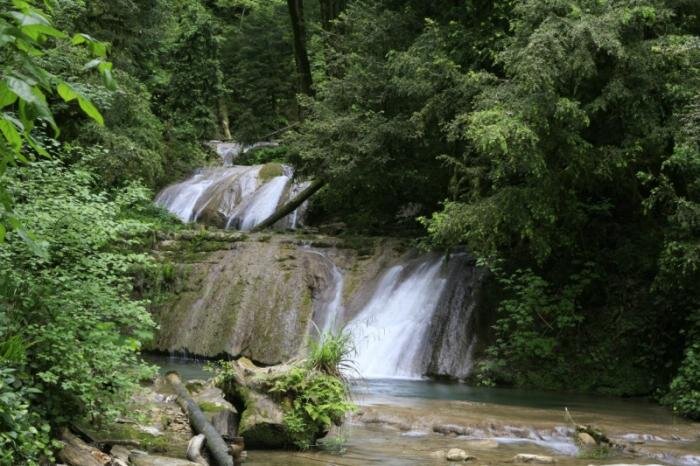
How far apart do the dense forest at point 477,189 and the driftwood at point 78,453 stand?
0.51ft

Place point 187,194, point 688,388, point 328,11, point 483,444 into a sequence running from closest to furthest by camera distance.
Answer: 1. point 483,444
2. point 688,388
3. point 187,194
4. point 328,11

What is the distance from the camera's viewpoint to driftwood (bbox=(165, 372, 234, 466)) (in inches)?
264

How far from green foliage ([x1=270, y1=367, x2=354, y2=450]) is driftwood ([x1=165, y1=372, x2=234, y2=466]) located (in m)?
0.78

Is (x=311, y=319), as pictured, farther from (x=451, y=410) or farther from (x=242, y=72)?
(x=242, y=72)

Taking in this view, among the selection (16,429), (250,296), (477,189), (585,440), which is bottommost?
→ (585,440)

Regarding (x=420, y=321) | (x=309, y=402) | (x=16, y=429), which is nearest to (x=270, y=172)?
(x=420, y=321)

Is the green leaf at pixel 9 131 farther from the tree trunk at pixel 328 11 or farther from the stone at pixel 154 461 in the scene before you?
the tree trunk at pixel 328 11

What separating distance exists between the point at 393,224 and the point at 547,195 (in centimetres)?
765

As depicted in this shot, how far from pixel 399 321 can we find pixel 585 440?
677 cm

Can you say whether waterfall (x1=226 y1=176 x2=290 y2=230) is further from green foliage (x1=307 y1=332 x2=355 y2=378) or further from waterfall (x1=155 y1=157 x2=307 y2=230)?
green foliage (x1=307 y1=332 x2=355 y2=378)

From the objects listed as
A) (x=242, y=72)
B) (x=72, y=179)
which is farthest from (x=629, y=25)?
(x=242, y=72)

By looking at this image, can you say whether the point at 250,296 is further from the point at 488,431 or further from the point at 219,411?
the point at 219,411

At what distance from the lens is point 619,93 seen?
37.7 feet

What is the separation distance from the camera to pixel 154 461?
619cm
